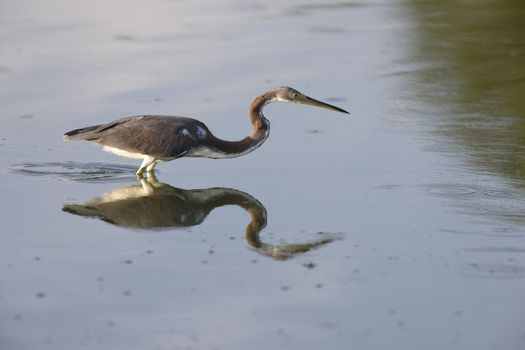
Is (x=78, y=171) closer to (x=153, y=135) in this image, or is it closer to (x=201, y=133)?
(x=153, y=135)

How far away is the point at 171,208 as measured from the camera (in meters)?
8.54

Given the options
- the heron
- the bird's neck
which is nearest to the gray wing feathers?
the heron

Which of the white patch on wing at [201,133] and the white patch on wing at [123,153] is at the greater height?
the white patch on wing at [201,133]

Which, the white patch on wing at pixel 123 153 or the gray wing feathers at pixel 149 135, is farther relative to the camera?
the white patch on wing at pixel 123 153

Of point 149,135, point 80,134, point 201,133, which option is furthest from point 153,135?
point 80,134

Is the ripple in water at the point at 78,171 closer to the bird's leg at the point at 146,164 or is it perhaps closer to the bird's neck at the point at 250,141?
the bird's leg at the point at 146,164

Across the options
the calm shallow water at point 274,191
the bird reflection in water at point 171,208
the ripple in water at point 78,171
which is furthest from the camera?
the ripple in water at point 78,171

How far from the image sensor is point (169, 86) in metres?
12.1

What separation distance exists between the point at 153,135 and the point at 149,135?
0.11 ft

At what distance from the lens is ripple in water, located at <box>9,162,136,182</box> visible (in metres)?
9.38

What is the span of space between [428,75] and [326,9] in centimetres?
420

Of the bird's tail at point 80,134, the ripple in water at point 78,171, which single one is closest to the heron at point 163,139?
the bird's tail at point 80,134

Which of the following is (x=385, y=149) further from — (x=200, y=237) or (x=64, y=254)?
(x=64, y=254)

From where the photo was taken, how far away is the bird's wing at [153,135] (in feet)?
30.3
